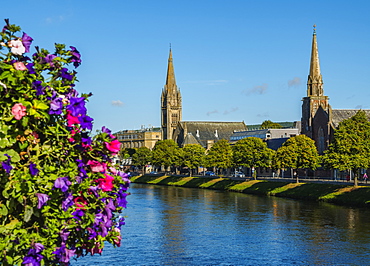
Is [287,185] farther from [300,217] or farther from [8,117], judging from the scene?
[8,117]

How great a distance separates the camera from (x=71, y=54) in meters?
15.1

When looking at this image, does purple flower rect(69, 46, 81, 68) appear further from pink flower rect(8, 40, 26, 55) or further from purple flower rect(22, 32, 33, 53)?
pink flower rect(8, 40, 26, 55)

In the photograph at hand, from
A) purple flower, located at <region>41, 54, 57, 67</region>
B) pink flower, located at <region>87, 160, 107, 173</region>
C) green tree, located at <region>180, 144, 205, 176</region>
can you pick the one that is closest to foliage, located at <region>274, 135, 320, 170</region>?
green tree, located at <region>180, 144, 205, 176</region>

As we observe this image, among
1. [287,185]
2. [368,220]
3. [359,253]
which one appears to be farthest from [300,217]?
[287,185]

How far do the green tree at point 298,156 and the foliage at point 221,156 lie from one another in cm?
3195

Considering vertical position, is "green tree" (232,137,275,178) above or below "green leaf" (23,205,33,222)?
above

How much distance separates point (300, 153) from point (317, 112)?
3044 centimetres

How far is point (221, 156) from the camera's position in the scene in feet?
466

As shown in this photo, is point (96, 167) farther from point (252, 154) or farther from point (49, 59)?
point (252, 154)

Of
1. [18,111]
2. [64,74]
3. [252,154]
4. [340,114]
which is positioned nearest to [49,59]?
[64,74]

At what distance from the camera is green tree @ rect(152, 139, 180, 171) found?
6592 inches

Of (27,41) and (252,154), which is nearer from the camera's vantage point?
(27,41)

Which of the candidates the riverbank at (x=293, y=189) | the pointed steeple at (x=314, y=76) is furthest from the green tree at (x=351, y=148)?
the pointed steeple at (x=314, y=76)

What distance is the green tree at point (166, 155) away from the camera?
167425mm
